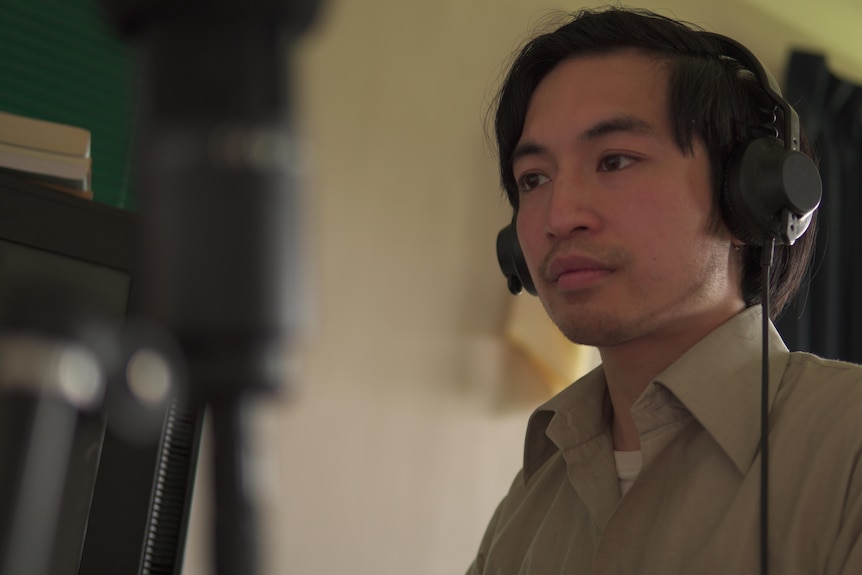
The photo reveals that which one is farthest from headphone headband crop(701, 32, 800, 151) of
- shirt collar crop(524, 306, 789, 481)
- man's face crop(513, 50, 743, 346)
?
shirt collar crop(524, 306, 789, 481)

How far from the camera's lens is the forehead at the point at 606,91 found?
1.11 metres

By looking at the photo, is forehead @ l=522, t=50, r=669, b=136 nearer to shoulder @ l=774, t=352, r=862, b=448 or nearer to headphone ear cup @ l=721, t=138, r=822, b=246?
headphone ear cup @ l=721, t=138, r=822, b=246

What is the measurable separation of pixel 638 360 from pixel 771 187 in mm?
288

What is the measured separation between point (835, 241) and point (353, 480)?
176 cm

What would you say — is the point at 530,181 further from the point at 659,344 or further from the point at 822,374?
the point at 822,374

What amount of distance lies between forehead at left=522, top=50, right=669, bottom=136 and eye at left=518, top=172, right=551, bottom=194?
0.07 meters

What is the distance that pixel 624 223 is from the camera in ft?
3.41

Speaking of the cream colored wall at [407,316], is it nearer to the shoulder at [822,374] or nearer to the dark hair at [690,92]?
the dark hair at [690,92]

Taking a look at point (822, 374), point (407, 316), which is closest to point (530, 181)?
point (822, 374)

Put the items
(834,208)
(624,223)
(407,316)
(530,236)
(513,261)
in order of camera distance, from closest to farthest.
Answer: (624,223)
(530,236)
(513,261)
(407,316)
(834,208)

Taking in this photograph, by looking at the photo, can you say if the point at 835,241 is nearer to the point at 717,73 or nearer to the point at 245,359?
the point at 717,73

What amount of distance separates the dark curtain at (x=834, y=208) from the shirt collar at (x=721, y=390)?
5.29 feet

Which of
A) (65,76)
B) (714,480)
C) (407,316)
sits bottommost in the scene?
(714,480)

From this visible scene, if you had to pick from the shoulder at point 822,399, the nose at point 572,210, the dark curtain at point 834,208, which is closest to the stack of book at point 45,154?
the nose at point 572,210
